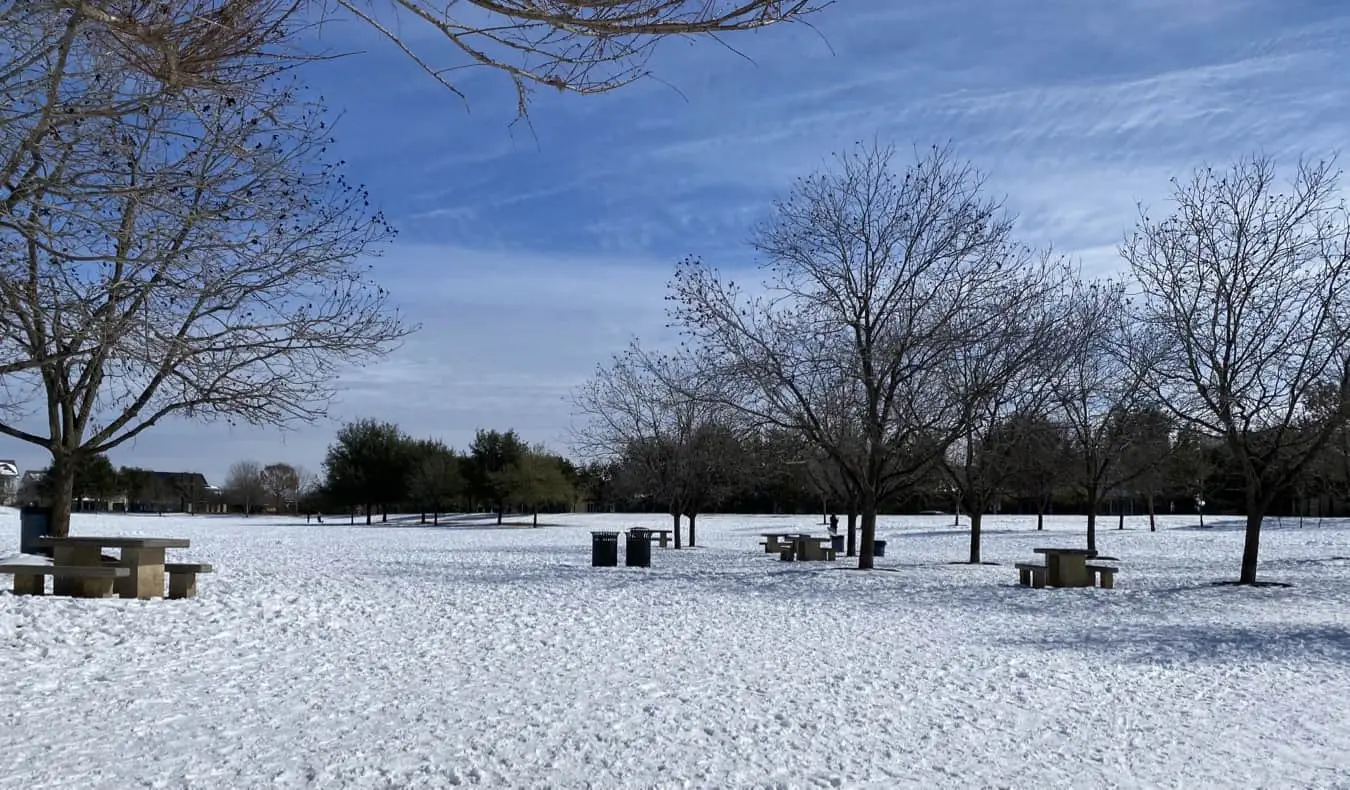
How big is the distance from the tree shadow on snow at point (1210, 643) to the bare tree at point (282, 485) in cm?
9987

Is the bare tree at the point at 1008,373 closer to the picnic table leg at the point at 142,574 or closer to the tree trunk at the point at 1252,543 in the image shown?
the tree trunk at the point at 1252,543

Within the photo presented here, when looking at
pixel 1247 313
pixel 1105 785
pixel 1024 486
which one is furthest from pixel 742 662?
pixel 1024 486

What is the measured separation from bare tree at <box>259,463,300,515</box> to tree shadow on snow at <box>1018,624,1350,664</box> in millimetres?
99871

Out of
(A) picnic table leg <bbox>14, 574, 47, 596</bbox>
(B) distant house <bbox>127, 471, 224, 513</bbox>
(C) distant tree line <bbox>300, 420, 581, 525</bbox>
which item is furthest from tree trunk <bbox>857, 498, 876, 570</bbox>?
(B) distant house <bbox>127, 471, 224, 513</bbox>

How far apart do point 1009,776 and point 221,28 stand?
5.26 meters

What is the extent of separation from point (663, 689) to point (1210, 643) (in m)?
6.56

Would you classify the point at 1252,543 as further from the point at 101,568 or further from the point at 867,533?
the point at 101,568

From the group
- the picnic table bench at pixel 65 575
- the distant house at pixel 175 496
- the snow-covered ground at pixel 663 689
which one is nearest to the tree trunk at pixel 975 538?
the snow-covered ground at pixel 663 689

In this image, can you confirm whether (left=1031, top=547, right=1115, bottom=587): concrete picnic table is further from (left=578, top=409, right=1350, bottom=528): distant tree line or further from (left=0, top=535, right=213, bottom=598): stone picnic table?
(left=0, top=535, right=213, bottom=598): stone picnic table

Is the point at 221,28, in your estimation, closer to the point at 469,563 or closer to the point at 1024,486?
the point at 469,563

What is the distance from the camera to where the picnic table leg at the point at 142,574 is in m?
12.7

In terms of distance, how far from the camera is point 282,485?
348ft

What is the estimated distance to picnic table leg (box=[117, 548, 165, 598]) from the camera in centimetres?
1273

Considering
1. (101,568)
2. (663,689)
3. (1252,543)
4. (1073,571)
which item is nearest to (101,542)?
(101,568)
